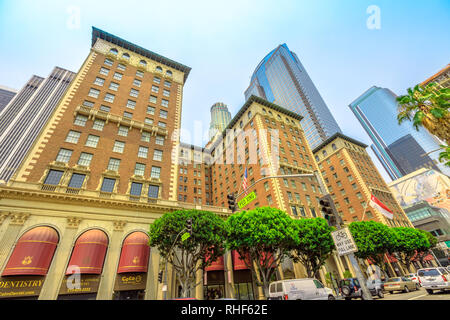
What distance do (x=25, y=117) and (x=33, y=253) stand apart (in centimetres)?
12813

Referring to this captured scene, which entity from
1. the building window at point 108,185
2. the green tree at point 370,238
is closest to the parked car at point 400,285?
the green tree at point 370,238

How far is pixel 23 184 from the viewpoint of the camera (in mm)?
21938

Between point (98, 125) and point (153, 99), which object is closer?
point (98, 125)

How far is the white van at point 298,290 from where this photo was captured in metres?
16.1

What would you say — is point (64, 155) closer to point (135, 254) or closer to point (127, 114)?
point (127, 114)

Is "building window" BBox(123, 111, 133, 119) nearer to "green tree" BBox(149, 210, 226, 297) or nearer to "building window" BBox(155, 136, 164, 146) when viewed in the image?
"building window" BBox(155, 136, 164, 146)

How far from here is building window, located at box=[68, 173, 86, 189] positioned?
80.2ft

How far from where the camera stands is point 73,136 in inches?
1094

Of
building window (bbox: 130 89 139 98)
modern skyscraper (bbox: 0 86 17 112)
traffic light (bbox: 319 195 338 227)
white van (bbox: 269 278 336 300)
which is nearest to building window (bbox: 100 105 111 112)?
building window (bbox: 130 89 139 98)

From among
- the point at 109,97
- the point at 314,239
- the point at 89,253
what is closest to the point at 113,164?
the point at 89,253

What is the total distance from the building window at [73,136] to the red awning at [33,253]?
1175cm

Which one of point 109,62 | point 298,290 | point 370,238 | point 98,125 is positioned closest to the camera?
point 298,290
